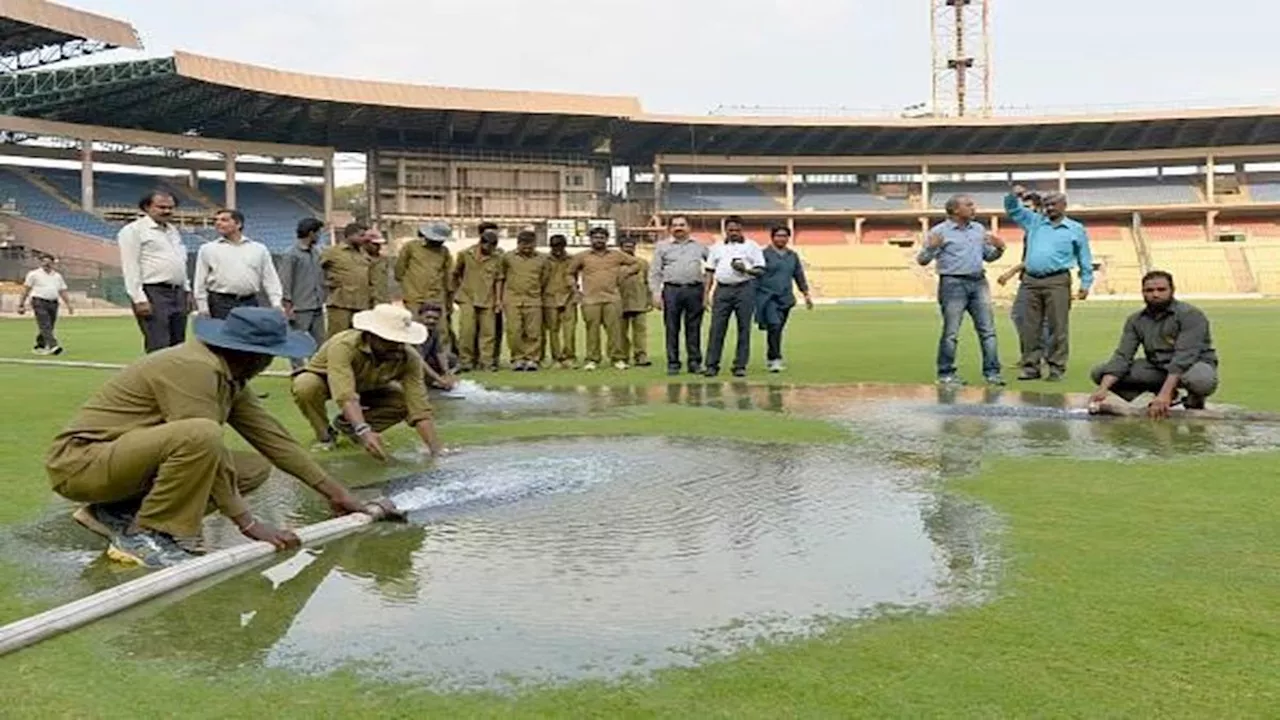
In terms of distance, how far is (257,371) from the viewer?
14.6 feet

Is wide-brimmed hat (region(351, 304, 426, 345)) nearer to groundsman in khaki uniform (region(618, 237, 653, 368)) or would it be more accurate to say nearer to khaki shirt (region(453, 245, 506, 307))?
khaki shirt (region(453, 245, 506, 307))

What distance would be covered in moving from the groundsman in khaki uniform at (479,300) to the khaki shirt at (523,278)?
11 centimetres

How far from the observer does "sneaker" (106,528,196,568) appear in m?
Result: 4.32

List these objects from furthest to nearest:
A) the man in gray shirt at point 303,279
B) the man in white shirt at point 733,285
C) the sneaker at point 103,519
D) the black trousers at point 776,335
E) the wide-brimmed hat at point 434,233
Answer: the black trousers at point 776,335
the man in white shirt at point 733,285
the wide-brimmed hat at point 434,233
the man in gray shirt at point 303,279
the sneaker at point 103,519

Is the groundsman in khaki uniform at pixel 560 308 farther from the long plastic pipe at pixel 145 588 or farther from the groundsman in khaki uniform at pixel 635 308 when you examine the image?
the long plastic pipe at pixel 145 588

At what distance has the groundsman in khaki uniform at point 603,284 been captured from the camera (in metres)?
13.8

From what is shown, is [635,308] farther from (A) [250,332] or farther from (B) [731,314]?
(A) [250,332]

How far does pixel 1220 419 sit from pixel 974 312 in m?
3.18

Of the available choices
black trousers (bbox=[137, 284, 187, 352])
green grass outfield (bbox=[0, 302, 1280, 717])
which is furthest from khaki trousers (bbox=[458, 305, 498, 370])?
green grass outfield (bbox=[0, 302, 1280, 717])

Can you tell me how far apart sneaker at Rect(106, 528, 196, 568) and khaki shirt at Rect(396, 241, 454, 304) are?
8.00 meters

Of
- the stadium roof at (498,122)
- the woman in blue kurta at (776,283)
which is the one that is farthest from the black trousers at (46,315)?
the stadium roof at (498,122)

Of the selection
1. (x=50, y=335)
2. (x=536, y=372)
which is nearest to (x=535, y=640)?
(x=536, y=372)

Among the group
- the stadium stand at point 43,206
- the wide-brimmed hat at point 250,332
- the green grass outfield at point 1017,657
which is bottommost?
the green grass outfield at point 1017,657

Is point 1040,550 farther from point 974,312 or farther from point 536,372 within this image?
point 536,372
